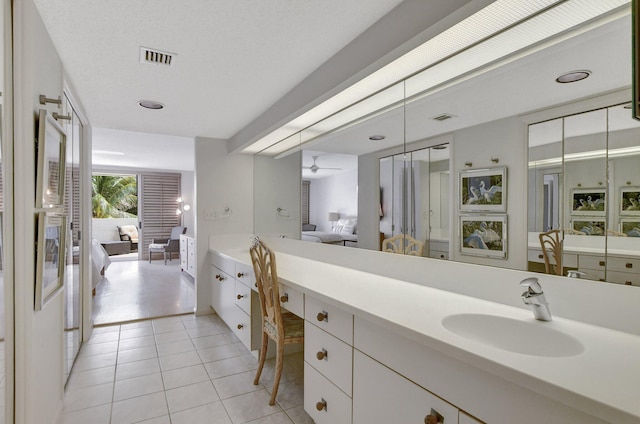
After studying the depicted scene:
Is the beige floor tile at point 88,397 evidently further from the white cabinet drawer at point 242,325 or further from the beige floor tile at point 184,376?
the white cabinet drawer at point 242,325

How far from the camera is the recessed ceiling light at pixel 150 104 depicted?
2957mm

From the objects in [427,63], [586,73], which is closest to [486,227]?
[586,73]

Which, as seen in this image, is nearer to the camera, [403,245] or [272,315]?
[403,245]

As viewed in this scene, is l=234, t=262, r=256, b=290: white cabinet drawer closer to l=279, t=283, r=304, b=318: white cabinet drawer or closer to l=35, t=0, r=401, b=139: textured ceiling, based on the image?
l=279, t=283, r=304, b=318: white cabinet drawer

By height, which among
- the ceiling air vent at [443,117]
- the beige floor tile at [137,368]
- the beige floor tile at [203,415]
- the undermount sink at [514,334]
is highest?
the ceiling air vent at [443,117]

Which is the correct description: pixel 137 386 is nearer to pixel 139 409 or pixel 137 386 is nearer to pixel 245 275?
pixel 139 409

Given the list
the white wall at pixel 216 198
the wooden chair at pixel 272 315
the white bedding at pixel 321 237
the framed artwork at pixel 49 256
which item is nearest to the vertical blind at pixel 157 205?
the white wall at pixel 216 198

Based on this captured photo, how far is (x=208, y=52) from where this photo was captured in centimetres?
203

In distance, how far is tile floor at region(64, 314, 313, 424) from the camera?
6.75ft

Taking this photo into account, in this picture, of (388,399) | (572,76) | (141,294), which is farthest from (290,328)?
(141,294)

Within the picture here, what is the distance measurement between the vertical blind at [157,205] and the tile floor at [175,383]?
18.1 feet

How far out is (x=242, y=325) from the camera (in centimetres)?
293

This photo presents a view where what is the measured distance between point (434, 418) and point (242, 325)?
6.96ft

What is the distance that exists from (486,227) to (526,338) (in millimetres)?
492
